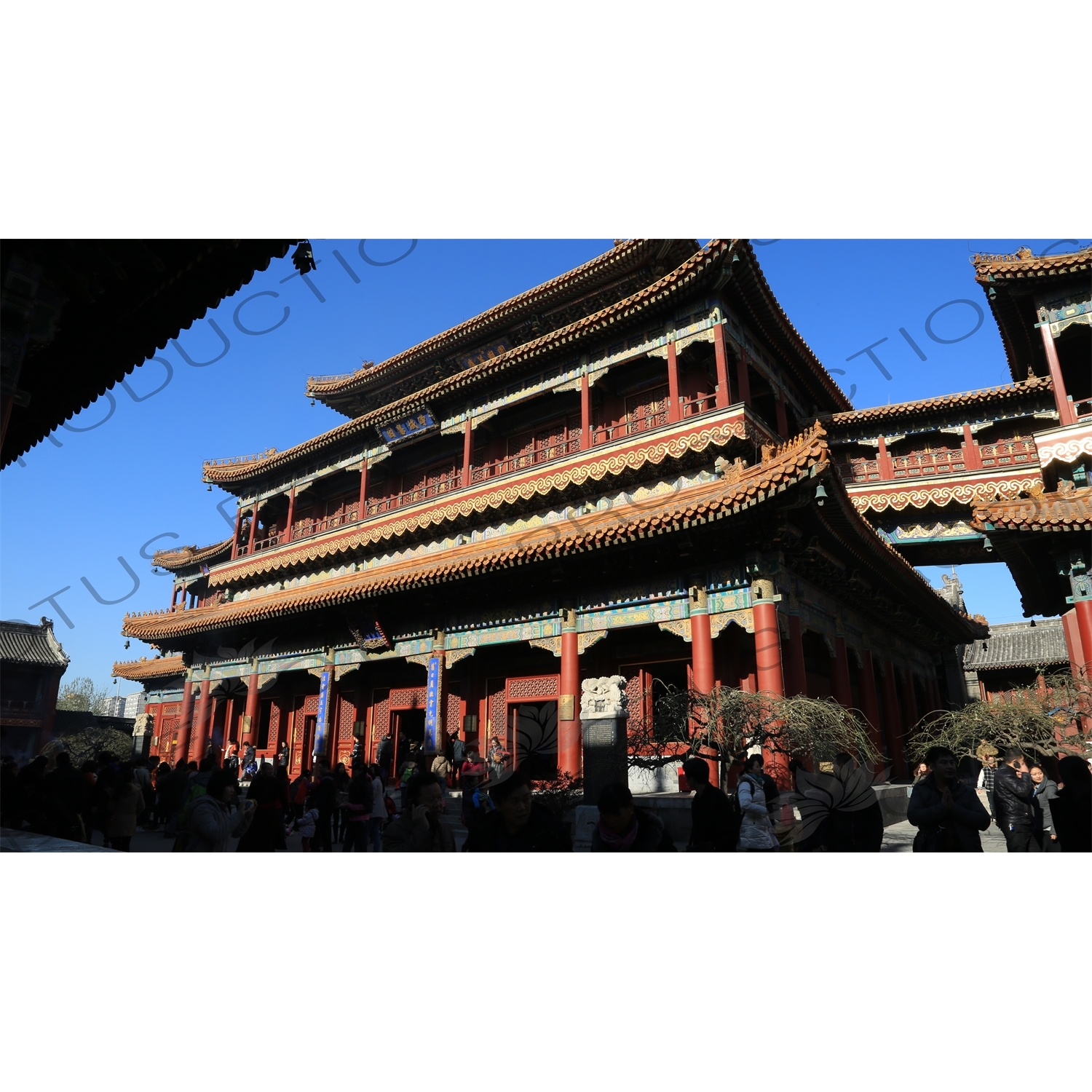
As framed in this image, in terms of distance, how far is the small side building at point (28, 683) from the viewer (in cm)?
3569

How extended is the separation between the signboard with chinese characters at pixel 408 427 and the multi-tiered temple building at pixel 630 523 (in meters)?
0.07

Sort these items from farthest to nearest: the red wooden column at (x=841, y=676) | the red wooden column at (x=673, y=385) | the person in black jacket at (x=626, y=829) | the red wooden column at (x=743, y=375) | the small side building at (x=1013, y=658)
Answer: the small side building at (x=1013, y=658) < the red wooden column at (x=743, y=375) < the red wooden column at (x=673, y=385) < the red wooden column at (x=841, y=676) < the person in black jacket at (x=626, y=829)

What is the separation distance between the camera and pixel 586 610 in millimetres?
13188

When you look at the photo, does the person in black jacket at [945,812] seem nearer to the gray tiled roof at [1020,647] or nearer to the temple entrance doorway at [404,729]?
the temple entrance doorway at [404,729]

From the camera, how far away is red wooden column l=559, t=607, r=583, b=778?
12281mm

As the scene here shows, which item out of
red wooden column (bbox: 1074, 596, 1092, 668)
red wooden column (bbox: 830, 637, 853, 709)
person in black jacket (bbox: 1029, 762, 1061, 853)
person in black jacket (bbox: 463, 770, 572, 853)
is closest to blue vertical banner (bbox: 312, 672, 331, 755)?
red wooden column (bbox: 830, 637, 853, 709)

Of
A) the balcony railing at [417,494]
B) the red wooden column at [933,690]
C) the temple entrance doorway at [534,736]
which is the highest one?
the balcony railing at [417,494]

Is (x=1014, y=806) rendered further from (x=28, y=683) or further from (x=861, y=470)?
(x=28, y=683)

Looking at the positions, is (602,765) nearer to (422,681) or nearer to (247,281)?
(247,281)

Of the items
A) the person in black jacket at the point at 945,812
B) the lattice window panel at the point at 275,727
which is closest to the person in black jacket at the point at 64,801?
the person in black jacket at the point at 945,812

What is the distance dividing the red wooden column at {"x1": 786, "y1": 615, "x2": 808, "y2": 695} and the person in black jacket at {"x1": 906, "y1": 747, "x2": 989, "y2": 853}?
6649 mm

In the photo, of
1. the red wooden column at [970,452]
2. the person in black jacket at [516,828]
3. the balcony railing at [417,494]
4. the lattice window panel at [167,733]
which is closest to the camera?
the person in black jacket at [516,828]

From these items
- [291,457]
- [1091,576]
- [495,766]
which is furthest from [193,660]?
[1091,576]

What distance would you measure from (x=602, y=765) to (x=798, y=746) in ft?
9.13
